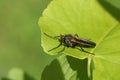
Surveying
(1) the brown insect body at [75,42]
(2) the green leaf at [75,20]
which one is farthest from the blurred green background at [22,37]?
(2) the green leaf at [75,20]

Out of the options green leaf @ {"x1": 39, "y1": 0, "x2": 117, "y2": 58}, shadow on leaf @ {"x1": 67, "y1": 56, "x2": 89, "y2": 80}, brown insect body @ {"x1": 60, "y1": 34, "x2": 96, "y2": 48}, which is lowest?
shadow on leaf @ {"x1": 67, "y1": 56, "x2": 89, "y2": 80}

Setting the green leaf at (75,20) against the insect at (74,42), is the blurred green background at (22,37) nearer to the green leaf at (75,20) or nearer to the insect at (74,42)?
the insect at (74,42)

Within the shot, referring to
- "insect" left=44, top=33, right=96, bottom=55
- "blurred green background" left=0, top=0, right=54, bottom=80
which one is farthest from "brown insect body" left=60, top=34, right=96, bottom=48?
"blurred green background" left=0, top=0, right=54, bottom=80

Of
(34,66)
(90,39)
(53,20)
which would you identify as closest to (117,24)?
(90,39)

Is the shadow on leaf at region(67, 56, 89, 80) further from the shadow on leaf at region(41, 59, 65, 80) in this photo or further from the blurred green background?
the blurred green background

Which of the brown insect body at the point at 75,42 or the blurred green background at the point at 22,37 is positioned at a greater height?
the blurred green background at the point at 22,37

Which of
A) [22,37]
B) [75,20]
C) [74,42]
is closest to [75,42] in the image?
[74,42]
